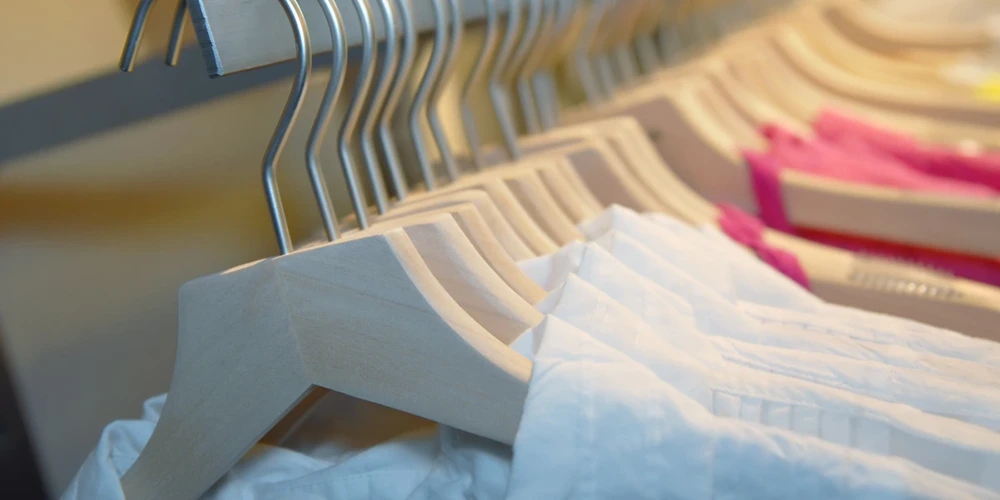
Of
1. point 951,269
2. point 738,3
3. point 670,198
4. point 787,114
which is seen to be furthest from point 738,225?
A: point 738,3

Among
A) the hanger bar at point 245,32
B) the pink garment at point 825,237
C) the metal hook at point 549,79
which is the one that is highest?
the hanger bar at point 245,32

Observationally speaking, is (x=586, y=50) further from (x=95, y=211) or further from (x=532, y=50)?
(x=95, y=211)

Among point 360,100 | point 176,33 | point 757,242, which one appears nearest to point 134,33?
point 176,33

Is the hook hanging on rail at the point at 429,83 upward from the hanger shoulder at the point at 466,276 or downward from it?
upward

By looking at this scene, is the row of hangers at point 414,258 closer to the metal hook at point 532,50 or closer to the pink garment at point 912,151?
the metal hook at point 532,50

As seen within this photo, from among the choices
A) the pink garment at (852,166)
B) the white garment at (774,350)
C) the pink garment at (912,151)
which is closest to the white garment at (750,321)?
the white garment at (774,350)

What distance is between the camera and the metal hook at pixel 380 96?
51 cm

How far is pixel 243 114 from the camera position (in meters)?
Answer: 0.76

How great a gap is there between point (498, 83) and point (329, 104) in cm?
29

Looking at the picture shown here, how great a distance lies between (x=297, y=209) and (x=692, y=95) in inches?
17.1

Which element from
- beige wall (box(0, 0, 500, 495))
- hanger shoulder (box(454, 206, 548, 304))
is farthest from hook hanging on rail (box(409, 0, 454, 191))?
beige wall (box(0, 0, 500, 495))

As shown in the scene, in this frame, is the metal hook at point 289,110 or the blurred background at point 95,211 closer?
the metal hook at point 289,110

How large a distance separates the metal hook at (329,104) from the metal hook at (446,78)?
12cm

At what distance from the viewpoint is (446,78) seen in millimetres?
626
